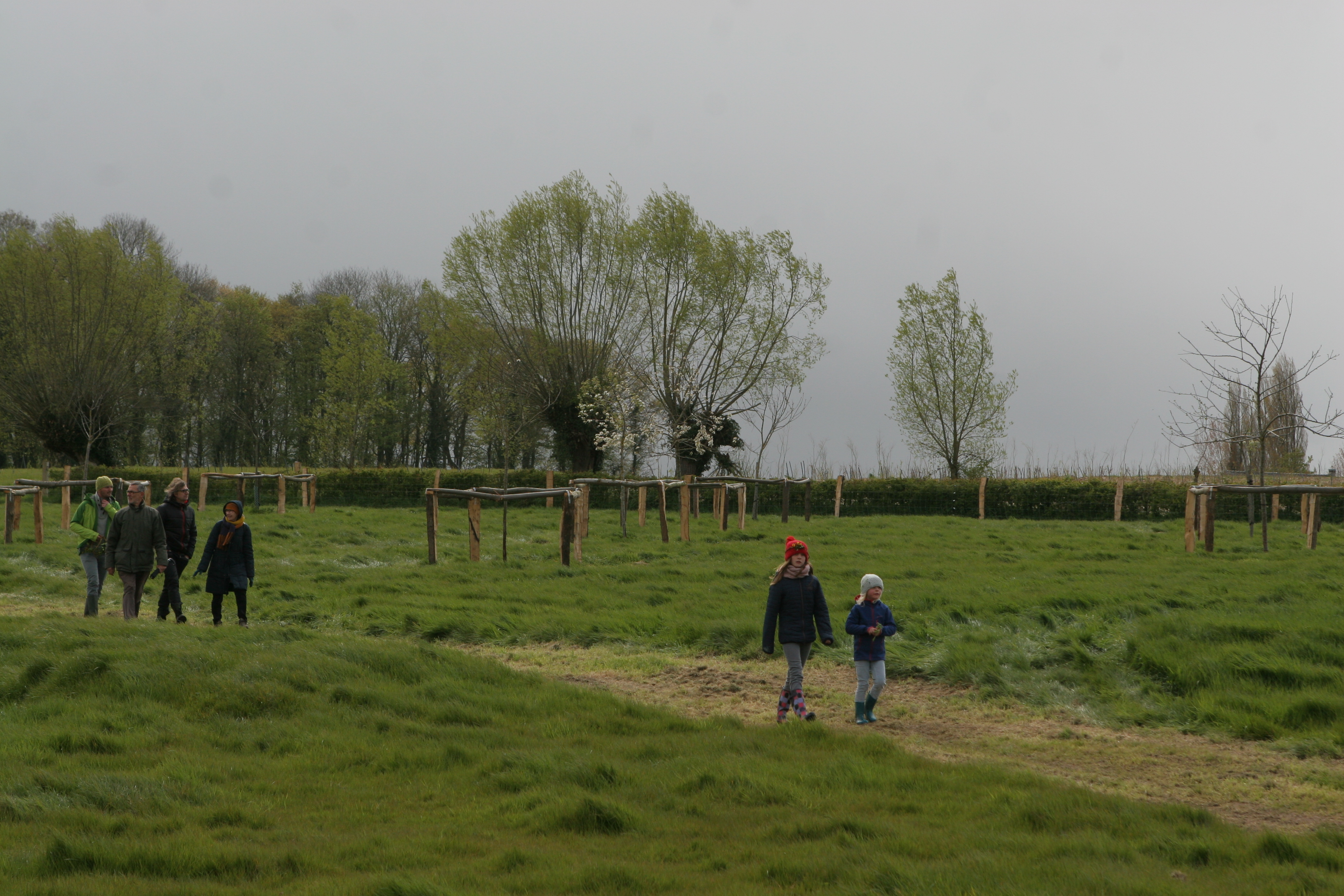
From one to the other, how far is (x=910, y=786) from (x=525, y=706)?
139 inches

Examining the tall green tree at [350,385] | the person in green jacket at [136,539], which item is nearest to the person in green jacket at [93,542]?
the person in green jacket at [136,539]

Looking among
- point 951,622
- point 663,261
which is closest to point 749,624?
point 951,622

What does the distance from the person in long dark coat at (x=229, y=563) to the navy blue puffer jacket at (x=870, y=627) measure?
7208mm

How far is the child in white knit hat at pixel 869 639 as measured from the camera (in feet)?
27.9

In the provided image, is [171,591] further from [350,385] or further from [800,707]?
[350,385]

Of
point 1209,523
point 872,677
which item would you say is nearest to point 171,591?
point 872,677

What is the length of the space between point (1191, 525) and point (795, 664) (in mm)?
14135

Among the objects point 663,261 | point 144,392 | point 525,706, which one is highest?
point 663,261

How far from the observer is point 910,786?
259 inches

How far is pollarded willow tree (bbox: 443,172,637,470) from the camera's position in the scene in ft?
137

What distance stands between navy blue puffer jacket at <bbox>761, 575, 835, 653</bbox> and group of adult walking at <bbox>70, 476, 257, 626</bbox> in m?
6.20

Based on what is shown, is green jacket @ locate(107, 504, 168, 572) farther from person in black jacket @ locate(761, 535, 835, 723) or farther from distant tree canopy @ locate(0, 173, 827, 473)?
distant tree canopy @ locate(0, 173, 827, 473)

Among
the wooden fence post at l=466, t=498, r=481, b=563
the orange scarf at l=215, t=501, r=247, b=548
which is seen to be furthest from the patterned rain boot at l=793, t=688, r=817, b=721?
the wooden fence post at l=466, t=498, r=481, b=563

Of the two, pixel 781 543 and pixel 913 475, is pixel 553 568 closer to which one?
pixel 781 543
